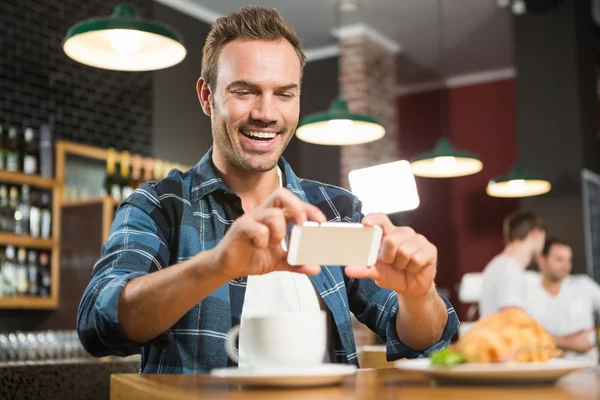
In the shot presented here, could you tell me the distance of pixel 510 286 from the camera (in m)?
4.17

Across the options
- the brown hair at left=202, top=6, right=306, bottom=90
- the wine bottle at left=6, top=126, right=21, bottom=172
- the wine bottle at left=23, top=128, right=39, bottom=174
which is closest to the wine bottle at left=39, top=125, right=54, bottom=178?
the wine bottle at left=23, top=128, right=39, bottom=174

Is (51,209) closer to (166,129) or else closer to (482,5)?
(166,129)

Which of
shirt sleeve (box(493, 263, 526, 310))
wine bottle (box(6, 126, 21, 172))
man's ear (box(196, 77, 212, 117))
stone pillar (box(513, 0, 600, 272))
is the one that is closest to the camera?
man's ear (box(196, 77, 212, 117))

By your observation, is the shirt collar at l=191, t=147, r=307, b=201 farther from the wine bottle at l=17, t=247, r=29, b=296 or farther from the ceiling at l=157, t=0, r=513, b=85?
the ceiling at l=157, t=0, r=513, b=85

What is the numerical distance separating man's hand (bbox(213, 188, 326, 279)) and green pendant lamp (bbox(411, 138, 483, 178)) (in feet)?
12.5

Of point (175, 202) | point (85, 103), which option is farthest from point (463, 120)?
point (175, 202)

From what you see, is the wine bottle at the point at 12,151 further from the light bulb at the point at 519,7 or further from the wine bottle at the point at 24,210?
the light bulb at the point at 519,7

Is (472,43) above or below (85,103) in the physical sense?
above

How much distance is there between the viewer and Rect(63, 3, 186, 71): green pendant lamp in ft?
9.08

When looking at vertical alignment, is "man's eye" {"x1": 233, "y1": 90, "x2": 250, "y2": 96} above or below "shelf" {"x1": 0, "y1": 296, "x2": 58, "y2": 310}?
above

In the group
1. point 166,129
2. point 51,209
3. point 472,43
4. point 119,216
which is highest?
point 472,43

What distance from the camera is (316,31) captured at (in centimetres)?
680

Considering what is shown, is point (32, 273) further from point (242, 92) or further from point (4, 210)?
point (242, 92)

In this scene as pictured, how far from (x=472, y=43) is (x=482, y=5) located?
0.93m
